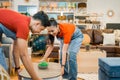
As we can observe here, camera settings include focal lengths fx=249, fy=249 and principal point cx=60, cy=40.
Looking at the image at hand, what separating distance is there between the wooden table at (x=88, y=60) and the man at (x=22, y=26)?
318cm

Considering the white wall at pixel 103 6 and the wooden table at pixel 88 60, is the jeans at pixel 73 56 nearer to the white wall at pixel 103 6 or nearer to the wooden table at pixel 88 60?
the wooden table at pixel 88 60

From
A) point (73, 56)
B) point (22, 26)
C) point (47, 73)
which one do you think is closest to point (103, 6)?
point (73, 56)

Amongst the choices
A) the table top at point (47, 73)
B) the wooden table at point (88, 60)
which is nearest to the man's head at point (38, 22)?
the table top at point (47, 73)

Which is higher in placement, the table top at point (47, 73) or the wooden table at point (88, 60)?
the table top at point (47, 73)

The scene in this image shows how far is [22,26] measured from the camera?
225 centimetres

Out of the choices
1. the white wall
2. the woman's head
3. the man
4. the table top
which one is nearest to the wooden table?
the woman's head

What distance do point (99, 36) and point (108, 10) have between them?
4.40m

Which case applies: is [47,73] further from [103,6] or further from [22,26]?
[103,6]

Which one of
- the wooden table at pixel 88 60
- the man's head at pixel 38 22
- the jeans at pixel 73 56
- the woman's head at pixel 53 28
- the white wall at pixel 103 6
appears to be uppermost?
the white wall at pixel 103 6

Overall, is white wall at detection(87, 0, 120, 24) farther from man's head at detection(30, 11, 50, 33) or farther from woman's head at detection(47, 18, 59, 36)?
man's head at detection(30, 11, 50, 33)

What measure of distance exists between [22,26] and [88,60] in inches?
137

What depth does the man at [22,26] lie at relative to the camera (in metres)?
2.20

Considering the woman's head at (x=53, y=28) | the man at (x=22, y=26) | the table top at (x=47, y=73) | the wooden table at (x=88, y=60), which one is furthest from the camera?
the wooden table at (x=88, y=60)

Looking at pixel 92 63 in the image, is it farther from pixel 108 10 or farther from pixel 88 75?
pixel 108 10
